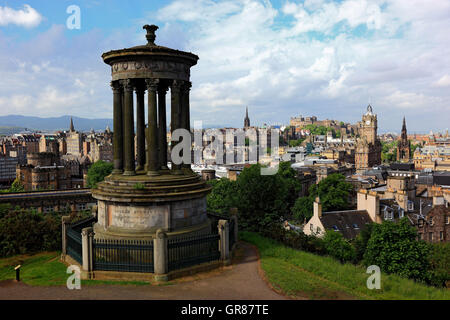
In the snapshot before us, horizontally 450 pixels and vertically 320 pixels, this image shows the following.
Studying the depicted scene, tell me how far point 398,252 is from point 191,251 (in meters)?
20.9

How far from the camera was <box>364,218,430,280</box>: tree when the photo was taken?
29812 mm

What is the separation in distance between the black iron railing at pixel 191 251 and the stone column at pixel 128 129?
201 inches

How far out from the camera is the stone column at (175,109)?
20.1 metres

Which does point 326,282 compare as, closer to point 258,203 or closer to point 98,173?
point 258,203

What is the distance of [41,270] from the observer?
17.8 metres

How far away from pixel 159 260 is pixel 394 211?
47147mm

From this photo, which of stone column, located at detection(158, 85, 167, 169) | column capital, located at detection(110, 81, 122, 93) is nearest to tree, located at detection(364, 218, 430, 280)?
→ stone column, located at detection(158, 85, 167, 169)

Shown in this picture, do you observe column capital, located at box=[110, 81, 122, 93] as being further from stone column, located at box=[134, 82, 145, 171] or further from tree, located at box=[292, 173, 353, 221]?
tree, located at box=[292, 173, 353, 221]

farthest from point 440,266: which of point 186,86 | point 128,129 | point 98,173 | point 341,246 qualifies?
point 98,173

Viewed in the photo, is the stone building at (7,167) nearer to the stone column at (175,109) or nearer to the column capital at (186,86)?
the column capital at (186,86)

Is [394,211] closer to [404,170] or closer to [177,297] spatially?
[177,297]

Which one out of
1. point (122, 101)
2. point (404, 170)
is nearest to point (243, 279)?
point (122, 101)

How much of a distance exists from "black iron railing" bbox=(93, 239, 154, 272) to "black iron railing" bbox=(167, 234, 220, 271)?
968 mm
